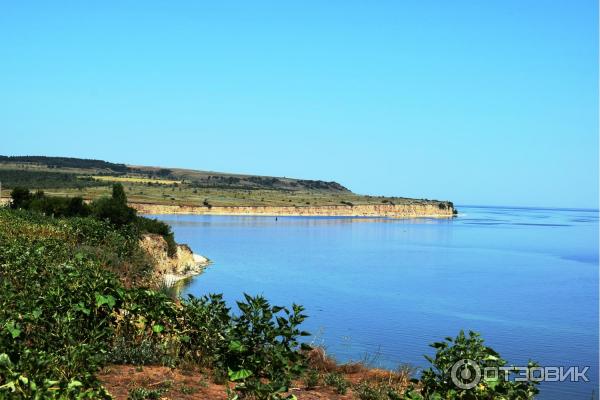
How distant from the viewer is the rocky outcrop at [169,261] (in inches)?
1197

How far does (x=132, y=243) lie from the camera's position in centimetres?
2603

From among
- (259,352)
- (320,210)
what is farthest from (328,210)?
(259,352)

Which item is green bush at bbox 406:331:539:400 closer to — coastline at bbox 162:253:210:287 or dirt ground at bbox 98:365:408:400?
dirt ground at bbox 98:365:408:400

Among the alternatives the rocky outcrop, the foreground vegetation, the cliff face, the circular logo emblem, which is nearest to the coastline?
the rocky outcrop

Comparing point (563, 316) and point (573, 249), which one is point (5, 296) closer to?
point (563, 316)

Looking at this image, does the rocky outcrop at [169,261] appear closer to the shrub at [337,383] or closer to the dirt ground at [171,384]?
the dirt ground at [171,384]

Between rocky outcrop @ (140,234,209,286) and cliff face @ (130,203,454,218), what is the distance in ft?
200

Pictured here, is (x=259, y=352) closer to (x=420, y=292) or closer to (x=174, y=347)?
(x=174, y=347)

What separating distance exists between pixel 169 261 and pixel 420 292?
13.0 meters

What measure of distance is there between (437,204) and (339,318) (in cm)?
13354

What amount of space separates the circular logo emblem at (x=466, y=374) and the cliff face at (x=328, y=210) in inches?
3629

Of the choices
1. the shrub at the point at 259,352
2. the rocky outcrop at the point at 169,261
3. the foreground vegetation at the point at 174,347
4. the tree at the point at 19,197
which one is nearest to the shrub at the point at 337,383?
the foreground vegetation at the point at 174,347

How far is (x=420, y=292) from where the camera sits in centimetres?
3234

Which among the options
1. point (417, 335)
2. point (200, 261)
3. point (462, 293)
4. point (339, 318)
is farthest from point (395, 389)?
point (200, 261)
